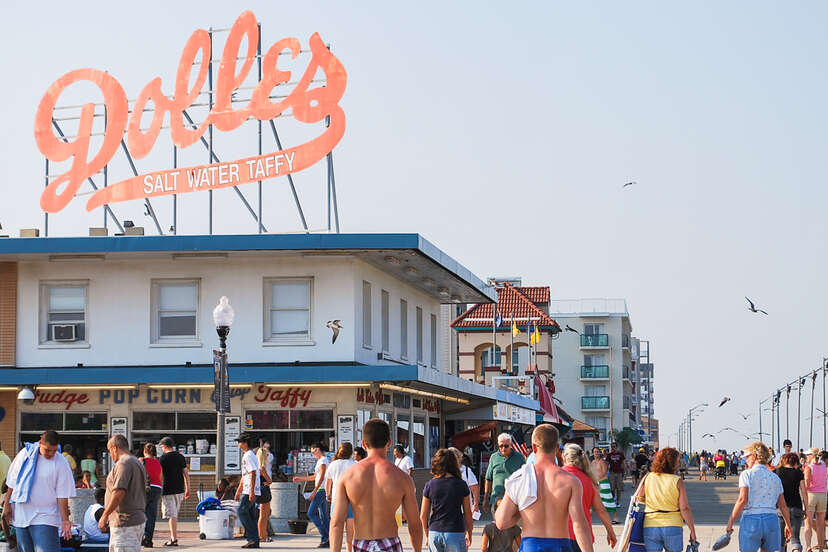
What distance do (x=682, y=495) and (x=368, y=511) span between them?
496cm

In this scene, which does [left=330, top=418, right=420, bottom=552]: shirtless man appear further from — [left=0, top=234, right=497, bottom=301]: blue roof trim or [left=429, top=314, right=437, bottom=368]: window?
[left=429, top=314, right=437, bottom=368]: window

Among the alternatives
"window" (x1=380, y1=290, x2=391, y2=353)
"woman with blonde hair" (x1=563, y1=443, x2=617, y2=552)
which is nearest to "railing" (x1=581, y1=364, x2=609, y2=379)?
"window" (x1=380, y1=290, x2=391, y2=353)

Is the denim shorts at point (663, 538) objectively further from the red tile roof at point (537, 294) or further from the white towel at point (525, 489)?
the red tile roof at point (537, 294)

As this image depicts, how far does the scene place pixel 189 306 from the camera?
31234mm

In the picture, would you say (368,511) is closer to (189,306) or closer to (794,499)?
(794,499)

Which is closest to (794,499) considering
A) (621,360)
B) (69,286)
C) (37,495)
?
(37,495)

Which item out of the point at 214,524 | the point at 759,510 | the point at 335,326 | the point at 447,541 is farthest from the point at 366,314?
the point at 447,541

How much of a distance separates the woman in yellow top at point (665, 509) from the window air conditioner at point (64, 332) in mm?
20029

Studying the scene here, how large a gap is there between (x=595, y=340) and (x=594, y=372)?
10.6 ft

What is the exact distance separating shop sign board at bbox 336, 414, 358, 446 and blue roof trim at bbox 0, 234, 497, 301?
3.79 meters

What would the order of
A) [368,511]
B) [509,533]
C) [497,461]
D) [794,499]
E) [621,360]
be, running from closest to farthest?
[368,511]
[509,533]
[497,461]
[794,499]
[621,360]

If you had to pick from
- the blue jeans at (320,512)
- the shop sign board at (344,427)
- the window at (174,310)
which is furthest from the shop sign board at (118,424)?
the blue jeans at (320,512)

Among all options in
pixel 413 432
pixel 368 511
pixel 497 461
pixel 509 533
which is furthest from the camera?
pixel 413 432

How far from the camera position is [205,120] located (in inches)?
1260
